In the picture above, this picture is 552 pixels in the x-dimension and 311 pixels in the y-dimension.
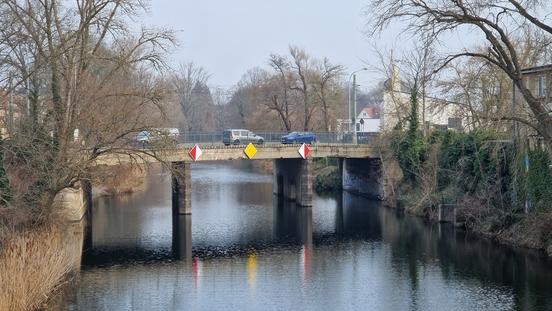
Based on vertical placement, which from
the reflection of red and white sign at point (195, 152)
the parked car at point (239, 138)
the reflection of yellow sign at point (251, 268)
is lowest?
the reflection of yellow sign at point (251, 268)

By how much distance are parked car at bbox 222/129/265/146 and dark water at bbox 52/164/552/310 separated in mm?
5320

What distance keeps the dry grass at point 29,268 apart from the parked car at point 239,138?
24.9 meters

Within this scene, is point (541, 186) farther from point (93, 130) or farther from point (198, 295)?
point (93, 130)

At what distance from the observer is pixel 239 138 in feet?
178

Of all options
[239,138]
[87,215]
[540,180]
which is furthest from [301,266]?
[239,138]

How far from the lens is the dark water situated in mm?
24875

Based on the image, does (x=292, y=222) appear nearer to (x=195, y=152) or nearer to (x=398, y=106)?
(x=195, y=152)

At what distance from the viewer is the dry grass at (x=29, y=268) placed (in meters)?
20.8

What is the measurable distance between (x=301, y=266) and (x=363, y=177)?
94.1ft

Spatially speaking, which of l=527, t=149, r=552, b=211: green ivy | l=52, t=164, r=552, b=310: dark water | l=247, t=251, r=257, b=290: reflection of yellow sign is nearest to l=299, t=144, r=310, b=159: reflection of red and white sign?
l=52, t=164, r=552, b=310: dark water

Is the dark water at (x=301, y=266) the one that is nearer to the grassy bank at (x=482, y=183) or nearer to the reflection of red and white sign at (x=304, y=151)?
the grassy bank at (x=482, y=183)

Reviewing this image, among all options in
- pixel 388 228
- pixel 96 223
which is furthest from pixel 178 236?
pixel 388 228

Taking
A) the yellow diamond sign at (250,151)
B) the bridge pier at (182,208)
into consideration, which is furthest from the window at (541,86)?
the yellow diamond sign at (250,151)

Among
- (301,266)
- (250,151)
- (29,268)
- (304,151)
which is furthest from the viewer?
(304,151)
